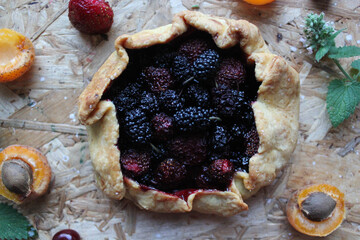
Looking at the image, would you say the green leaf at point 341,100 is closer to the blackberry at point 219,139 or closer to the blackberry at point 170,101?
the blackberry at point 219,139

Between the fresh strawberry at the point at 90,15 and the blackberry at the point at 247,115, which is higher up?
the fresh strawberry at the point at 90,15

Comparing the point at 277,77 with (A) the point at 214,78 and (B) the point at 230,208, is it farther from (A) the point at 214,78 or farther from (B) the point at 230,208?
(B) the point at 230,208

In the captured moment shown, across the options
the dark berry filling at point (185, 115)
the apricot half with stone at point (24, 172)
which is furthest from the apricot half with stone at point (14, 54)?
the dark berry filling at point (185, 115)

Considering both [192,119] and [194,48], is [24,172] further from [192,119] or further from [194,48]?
[194,48]

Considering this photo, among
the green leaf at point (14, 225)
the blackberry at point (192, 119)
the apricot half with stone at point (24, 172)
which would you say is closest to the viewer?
the blackberry at point (192, 119)

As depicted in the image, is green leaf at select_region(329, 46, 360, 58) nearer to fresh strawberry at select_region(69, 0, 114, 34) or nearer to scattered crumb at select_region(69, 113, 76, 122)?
fresh strawberry at select_region(69, 0, 114, 34)

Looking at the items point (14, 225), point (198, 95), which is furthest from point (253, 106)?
point (14, 225)

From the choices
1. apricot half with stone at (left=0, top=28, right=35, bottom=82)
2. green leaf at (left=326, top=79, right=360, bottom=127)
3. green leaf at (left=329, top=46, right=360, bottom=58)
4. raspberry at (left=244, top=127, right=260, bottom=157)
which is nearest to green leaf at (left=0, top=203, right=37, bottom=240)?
apricot half with stone at (left=0, top=28, right=35, bottom=82)
